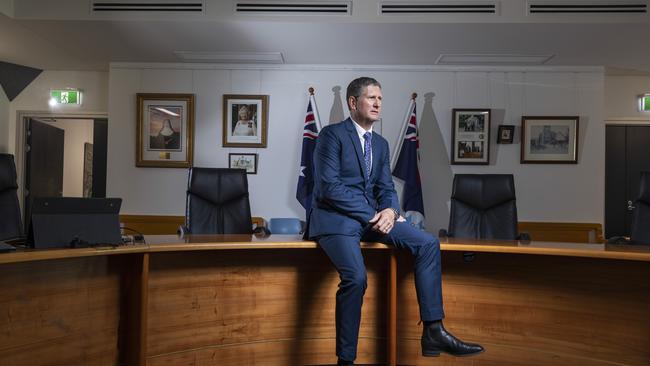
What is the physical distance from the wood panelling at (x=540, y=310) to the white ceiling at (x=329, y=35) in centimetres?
217

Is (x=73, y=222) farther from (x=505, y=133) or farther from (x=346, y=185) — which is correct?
(x=505, y=133)

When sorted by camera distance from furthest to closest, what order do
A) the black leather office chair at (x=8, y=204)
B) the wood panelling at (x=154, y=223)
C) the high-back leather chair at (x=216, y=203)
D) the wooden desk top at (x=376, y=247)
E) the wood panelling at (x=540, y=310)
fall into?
the wood panelling at (x=154, y=223) < the high-back leather chair at (x=216, y=203) < the black leather office chair at (x=8, y=204) < the wood panelling at (x=540, y=310) < the wooden desk top at (x=376, y=247)

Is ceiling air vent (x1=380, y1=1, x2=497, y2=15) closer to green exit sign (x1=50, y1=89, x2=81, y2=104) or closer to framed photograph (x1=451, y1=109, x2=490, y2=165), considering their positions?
framed photograph (x1=451, y1=109, x2=490, y2=165)

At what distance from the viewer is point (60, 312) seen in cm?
165

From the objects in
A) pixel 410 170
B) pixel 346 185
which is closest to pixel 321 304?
pixel 346 185

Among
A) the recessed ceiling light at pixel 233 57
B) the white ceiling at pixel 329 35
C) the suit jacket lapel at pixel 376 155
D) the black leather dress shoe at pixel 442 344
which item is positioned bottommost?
the black leather dress shoe at pixel 442 344

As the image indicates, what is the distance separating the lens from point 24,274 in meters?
1.52

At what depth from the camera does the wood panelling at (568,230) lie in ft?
14.9

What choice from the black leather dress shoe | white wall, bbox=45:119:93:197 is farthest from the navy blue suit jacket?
white wall, bbox=45:119:93:197

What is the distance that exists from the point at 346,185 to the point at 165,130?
10.5 feet

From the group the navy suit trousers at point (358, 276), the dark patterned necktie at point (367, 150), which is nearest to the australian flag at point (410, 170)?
the dark patterned necktie at point (367, 150)

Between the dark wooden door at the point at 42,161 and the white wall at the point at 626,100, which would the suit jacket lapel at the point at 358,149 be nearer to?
the white wall at the point at 626,100

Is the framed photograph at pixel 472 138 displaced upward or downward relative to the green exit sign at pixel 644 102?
downward

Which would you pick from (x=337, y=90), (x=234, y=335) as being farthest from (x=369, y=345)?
(x=337, y=90)
